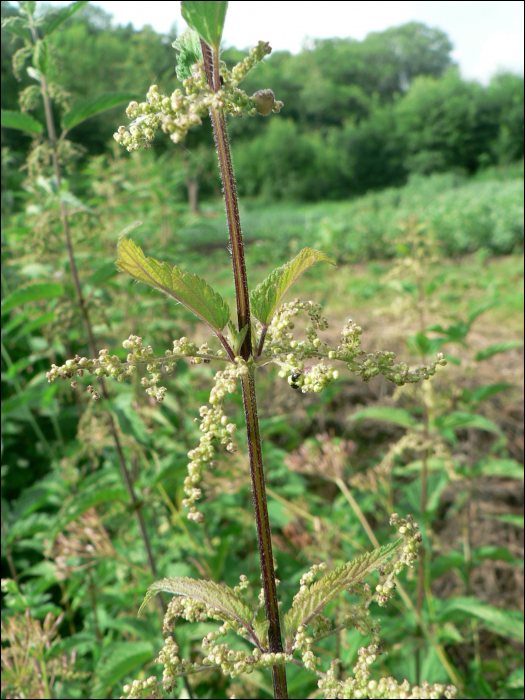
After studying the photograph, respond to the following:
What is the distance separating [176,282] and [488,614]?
1440 mm

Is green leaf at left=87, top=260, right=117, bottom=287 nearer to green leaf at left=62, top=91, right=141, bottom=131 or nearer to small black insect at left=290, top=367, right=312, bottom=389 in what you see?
green leaf at left=62, top=91, right=141, bottom=131

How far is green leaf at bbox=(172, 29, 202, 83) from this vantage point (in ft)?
1.86

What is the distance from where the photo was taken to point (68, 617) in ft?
6.10

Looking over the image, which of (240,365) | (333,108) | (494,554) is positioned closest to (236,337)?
(240,365)

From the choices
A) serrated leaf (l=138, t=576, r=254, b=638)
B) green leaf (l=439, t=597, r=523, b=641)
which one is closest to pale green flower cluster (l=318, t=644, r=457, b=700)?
serrated leaf (l=138, t=576, r=254, b=638)

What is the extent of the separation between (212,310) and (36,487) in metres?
1.55

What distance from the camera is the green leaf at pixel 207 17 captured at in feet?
1.42

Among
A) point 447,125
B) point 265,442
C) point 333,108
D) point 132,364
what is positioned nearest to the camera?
point 132,364

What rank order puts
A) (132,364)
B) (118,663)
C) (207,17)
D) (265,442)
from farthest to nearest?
(265,442), (118,663), (132,364), (207,17)

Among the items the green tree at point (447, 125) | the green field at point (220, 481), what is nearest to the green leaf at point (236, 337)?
the green field at point (220, 481)

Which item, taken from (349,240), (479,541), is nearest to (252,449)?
(479,541)

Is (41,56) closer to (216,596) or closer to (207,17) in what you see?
(207,17)

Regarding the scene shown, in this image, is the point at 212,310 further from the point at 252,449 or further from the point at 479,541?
the point at 479,541

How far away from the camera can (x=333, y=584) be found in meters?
0.64
